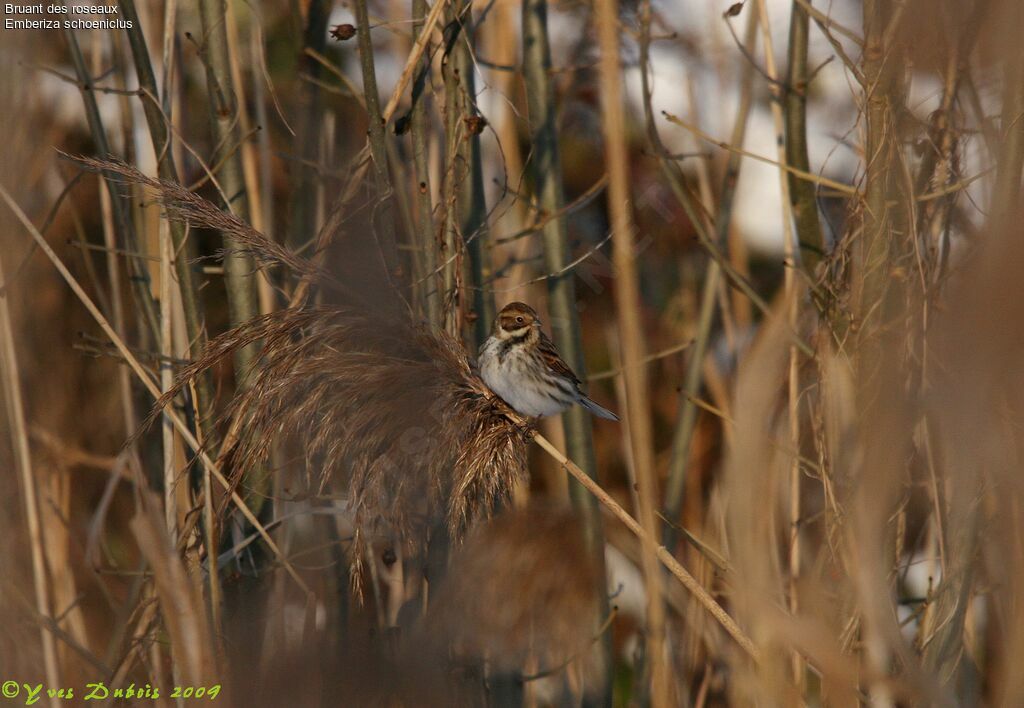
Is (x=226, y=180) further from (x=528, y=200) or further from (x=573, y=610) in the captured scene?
(x=573, y=610)

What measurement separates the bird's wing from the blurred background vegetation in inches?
4.6

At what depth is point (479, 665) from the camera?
8.23ft

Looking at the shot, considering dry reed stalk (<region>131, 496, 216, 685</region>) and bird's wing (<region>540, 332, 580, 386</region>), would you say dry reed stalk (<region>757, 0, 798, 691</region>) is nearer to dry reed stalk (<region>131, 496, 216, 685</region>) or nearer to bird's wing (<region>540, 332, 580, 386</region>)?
bird's wing (<region>540, 332, 580, 386</region>)

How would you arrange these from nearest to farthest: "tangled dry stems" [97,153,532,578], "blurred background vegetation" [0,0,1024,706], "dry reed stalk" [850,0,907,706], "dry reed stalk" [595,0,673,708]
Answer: "blurred background vegetation" [0,0,1024,706], "dry reed stalk" [595,0,673,708], "tangled dry stems" [97,153,532,578], "dry reed stalk" [850,0,907,706]

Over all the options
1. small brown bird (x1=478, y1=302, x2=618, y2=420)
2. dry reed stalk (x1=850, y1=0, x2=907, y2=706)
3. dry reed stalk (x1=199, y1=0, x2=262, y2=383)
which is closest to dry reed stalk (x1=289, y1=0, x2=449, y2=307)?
dry reed stalk (x1=199, y1=0, x2=262, y2=383)

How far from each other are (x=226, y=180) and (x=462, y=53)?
0.73 metres

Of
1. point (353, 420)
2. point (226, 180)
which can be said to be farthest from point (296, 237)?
point (353, 420)

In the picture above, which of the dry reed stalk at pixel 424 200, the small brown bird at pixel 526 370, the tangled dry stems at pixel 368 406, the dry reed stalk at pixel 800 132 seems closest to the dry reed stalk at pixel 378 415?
the tangled dry stems at pixel 368 406

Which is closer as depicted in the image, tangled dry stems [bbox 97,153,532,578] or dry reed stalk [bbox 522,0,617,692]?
tangled dry stems [bbox 97,153,532,578]

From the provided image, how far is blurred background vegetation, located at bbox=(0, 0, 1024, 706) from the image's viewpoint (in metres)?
1.43

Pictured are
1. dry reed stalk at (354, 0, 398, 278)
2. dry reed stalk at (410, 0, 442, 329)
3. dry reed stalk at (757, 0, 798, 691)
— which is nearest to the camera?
dry reed stalk at (354, 0, 398, 278)

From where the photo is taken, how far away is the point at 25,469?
2705 mm

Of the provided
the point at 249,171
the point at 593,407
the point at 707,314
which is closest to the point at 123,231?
the point at 249,171

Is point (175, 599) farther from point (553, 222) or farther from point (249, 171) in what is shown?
point (553, 222)
